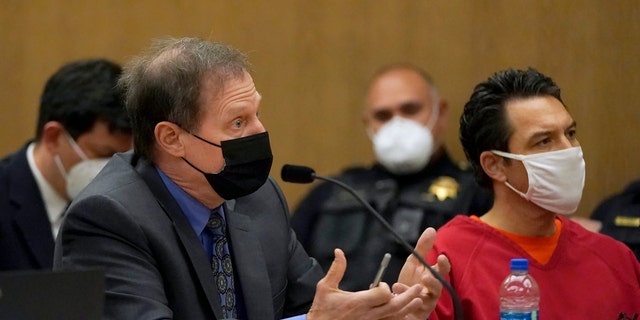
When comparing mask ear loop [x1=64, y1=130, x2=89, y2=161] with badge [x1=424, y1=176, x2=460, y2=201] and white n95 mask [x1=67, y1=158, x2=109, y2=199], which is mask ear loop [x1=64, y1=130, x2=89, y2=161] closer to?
white n95 mask [x1=67, y1=158, x2=109, y2=199]

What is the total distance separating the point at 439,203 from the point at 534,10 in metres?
0.96

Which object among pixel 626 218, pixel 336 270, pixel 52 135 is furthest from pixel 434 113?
pixel 336 270

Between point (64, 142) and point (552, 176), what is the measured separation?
189cm

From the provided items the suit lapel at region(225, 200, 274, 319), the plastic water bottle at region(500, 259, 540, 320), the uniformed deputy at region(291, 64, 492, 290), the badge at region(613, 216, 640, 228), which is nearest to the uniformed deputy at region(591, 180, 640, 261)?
the badge at region(613, 216, 640, 228)

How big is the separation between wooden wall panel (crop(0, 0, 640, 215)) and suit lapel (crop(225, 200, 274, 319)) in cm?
207

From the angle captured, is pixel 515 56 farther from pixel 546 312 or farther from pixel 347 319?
pixel 347 319

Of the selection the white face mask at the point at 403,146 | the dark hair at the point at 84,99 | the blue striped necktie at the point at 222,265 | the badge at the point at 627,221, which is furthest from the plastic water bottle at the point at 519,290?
the dark hair at the point at 84,99

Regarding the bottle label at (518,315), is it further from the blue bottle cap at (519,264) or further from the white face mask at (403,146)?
the white face mask at (403,146)

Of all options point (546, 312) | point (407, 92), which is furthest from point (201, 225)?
point (407, 92)

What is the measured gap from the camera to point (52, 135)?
401cm

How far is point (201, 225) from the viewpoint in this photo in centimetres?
269

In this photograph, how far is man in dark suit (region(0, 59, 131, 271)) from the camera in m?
3.91

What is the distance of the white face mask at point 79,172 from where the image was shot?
396cm

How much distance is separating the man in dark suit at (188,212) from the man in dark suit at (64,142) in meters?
1.21
